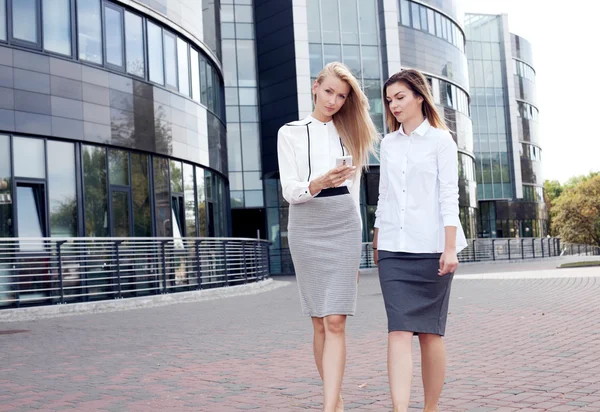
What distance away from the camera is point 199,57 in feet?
71.1

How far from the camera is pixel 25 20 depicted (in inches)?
577

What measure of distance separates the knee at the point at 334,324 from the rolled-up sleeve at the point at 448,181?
0.77m

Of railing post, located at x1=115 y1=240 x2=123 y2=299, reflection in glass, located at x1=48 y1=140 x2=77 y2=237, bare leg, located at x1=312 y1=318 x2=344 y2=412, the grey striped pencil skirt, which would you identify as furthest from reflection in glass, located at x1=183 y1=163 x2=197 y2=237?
the grey striped pencil skirt

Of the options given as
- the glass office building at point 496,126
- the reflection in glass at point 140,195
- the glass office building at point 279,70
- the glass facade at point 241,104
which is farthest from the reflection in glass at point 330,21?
the glass office building at point 496,126

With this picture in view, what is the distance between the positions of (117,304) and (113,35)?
6.51 metres

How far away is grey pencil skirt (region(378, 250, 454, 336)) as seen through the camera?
3836mm

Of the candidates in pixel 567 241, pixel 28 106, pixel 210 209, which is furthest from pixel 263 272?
pixel 567 241

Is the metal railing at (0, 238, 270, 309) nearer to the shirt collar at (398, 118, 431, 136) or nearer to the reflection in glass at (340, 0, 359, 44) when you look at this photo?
the shirt collar at (398, 118, 431, 136)

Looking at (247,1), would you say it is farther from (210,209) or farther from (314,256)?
(314,256)

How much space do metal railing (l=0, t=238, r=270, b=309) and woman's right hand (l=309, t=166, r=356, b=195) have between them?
385 inches

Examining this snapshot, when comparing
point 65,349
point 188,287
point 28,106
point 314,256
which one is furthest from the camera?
point 188,287

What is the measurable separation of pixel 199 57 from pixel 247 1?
46.0ft

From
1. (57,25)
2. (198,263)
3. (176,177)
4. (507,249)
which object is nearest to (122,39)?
(57,25)

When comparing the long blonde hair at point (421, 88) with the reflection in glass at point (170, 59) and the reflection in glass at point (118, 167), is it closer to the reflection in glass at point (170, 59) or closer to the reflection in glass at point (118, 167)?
the reflection in glass at point (118, 167)
